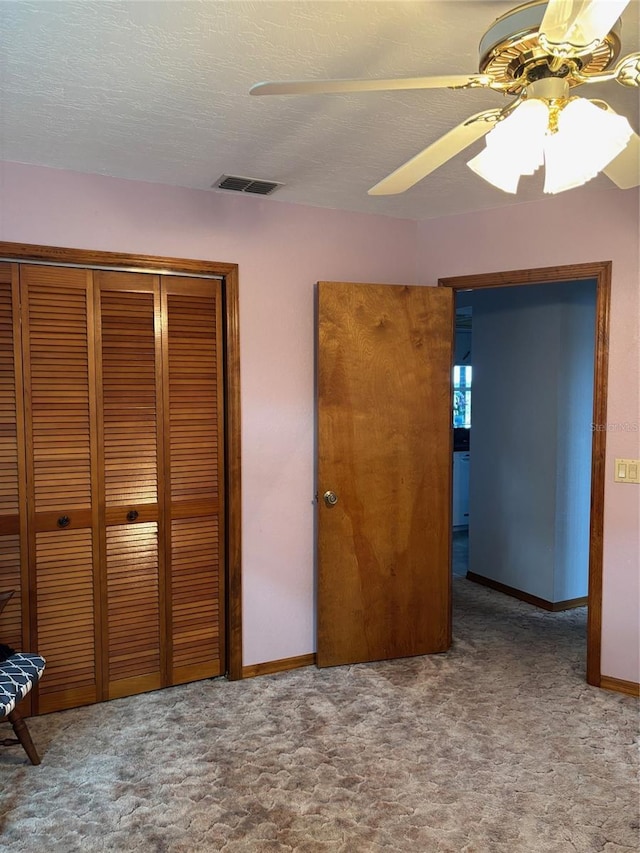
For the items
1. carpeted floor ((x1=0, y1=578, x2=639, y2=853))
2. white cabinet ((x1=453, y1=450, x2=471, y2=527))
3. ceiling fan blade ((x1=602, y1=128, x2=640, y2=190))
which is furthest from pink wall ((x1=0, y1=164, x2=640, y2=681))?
white cabinet ((x1=453, y1=450, x2=471, y2=527))

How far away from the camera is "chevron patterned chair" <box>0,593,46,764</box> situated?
6.96ft

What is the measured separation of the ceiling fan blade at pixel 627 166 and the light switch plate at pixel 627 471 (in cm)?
153

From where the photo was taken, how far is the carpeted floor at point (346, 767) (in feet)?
6.50

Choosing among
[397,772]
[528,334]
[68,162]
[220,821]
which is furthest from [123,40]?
[528,334]

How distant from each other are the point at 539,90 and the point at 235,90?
40.2 inches

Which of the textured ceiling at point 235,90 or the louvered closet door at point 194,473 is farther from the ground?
the textured ceiling at point 235,90

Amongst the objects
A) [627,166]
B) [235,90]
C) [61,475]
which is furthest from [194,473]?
[627,166]

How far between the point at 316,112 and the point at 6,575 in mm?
2222

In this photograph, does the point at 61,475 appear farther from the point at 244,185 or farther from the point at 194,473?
the point at 244,185

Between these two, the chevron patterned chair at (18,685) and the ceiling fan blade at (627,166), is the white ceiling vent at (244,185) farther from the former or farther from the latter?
the chevron patterned chair at (18,685)

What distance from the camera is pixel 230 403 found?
298 centimetres

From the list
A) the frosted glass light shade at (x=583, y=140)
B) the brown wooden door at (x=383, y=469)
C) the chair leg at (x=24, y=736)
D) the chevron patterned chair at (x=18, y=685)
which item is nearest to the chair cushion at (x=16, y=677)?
the chevron patterned chair at (x=18, y=685)

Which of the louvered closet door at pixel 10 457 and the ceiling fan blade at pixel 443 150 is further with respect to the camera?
the louvered closet door at pixel 10 457

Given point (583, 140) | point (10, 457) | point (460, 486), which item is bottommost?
point (460, 486)
